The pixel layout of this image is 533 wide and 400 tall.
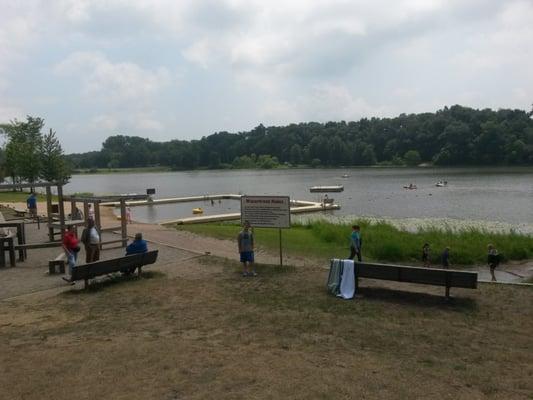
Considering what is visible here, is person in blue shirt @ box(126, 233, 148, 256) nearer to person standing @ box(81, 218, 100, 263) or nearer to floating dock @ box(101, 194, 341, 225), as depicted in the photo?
person standing @ box(81, 218, 100, 263)

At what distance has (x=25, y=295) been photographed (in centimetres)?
1137

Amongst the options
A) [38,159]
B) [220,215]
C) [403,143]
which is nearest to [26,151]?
[38,159]

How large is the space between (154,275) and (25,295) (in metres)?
2.90

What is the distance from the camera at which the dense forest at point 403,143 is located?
433 ft

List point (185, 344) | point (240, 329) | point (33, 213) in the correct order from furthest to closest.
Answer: point (33, 213), point (240, 329), point (185, 344)

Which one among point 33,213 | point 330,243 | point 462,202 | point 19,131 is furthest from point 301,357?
point 19,131

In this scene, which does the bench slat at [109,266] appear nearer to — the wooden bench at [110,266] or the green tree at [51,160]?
the wooden bench at [110,266]

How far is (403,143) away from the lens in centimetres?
15850

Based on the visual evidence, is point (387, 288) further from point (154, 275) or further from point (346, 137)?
point (346, 137)

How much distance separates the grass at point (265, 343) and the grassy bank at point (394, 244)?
660 cm

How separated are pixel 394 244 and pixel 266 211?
636 cm

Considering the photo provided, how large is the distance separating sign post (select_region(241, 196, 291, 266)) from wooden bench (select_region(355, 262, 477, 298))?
3561mm

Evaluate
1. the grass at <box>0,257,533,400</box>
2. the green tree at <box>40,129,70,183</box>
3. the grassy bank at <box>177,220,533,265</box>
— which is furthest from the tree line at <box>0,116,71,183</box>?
the grass at <box>0,257,533,400</box>

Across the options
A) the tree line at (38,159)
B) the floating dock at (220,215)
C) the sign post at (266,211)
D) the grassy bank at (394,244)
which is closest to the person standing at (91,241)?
the sign post at (266,211)
